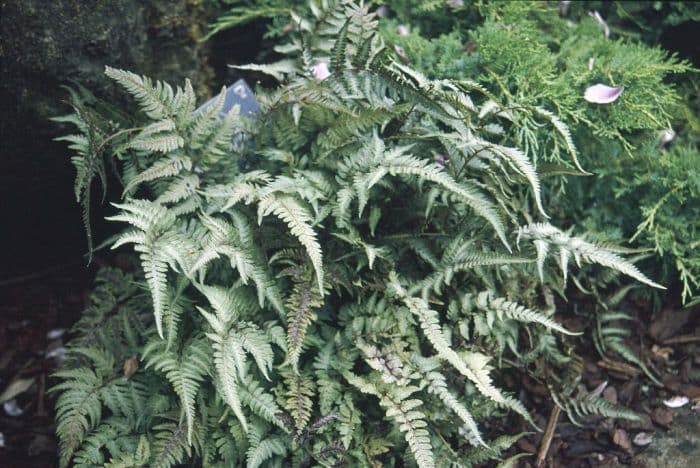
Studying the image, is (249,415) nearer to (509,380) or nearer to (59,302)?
(509,380)

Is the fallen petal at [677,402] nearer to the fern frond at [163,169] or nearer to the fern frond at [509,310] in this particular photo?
the fern frond at [509,310]

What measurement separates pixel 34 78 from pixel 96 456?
1.60 meters

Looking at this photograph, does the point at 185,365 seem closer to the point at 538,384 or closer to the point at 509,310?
the point at 509,310

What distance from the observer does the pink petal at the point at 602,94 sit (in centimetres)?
284

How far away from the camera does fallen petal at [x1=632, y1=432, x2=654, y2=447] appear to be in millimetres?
2654

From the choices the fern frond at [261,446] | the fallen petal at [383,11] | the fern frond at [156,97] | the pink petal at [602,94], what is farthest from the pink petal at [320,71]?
the fern frond at [261,446]

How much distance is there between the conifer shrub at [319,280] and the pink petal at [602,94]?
589 mm

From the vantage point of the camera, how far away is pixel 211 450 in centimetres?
225

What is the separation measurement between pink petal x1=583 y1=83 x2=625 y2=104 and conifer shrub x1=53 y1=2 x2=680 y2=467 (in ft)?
1.93

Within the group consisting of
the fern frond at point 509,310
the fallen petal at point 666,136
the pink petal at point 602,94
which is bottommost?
the fern frond at point 509,310

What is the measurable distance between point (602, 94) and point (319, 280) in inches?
65.5

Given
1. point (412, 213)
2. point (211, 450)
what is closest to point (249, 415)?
point (211, 450)

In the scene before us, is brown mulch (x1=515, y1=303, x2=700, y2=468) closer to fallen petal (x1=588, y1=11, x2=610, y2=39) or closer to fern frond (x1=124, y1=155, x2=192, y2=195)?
fallen petal (x1=588, y1=11, x2=610, y2=39)

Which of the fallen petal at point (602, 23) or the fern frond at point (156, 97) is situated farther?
the fallen petal at point (602, 23)
